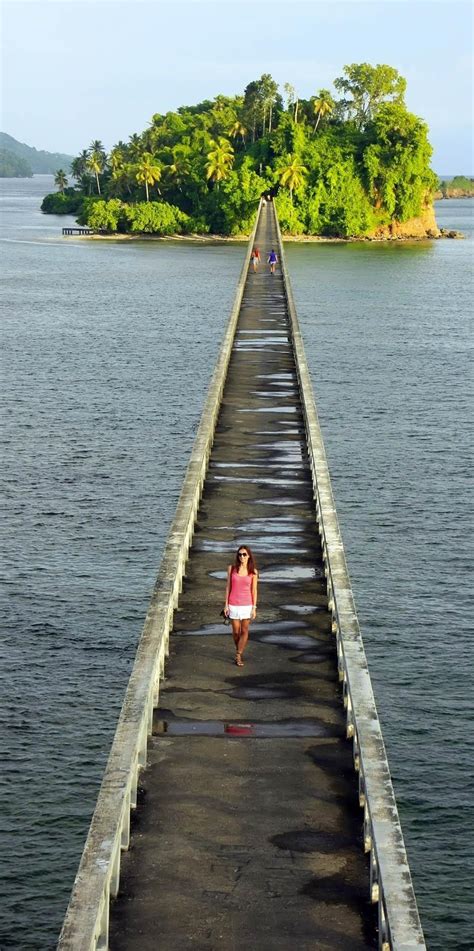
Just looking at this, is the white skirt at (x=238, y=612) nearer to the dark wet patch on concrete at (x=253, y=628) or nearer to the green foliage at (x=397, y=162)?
the dark wet patch on concrete at (x=253, y=628)

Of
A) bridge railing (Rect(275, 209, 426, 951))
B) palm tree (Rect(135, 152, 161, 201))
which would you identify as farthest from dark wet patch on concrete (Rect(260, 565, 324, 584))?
palm tree (Rect(135, 152, 161, 201))

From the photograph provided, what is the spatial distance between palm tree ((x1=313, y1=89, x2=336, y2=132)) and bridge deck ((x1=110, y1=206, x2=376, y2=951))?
165 m

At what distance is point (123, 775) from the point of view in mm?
13773

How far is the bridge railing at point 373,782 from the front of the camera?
11.6 m

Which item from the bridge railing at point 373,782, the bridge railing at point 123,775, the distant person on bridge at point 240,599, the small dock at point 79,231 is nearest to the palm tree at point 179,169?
the small dock at point 79,231

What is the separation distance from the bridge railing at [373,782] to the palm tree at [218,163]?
152778mm

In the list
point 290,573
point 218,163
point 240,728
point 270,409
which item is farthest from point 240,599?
point 218,163

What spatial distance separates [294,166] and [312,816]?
15969 centimetres

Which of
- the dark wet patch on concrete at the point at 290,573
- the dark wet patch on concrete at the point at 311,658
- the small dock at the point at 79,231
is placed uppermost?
the small dock at the point at 79,231

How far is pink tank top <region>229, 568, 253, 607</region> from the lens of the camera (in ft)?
58.5

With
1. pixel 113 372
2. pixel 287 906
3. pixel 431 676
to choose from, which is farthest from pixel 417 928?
pixel 113 372

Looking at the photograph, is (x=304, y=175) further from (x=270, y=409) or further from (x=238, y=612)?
(x=238, y=612)

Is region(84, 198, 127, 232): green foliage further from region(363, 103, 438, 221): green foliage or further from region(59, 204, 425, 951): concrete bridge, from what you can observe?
region(59, 204, 425, 951): concrete bridge

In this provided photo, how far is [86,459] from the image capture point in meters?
49.7
